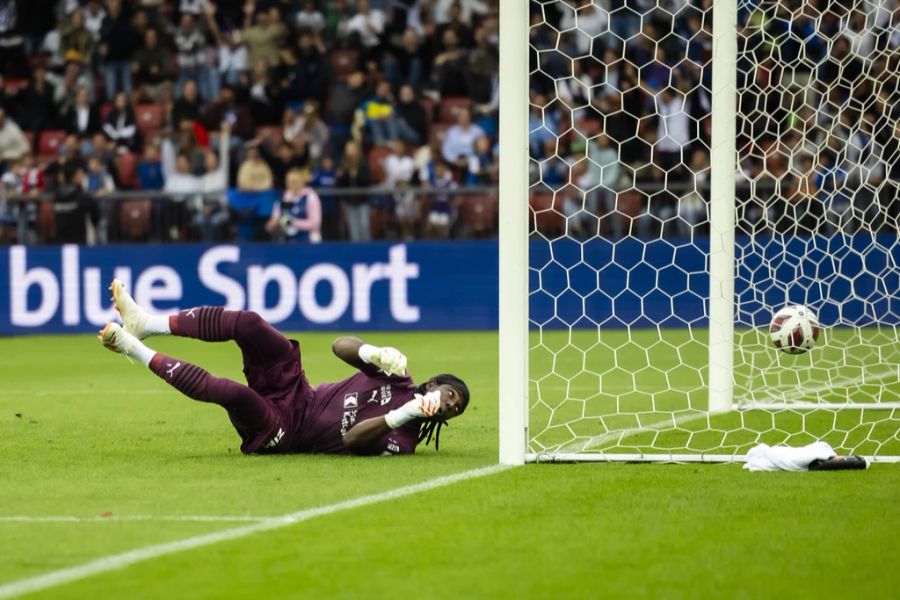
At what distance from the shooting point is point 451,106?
20797mm

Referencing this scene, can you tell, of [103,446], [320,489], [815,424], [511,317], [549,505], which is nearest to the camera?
[549,505]

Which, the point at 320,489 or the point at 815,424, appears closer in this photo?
the point at 320,489

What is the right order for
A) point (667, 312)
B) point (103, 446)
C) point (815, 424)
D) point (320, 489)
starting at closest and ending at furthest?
point (320, 489) → point (103, 446) → point (815, 424) → point (667, 312)

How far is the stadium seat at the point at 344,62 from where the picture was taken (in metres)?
21.7

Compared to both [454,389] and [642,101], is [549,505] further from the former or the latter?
[642,101]

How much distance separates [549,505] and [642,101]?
1284 cm

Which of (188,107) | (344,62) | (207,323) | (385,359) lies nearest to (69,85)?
(188,107)

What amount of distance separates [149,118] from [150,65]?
1135 mm

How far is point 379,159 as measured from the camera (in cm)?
1997

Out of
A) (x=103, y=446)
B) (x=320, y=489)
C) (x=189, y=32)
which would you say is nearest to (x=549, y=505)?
(x=320, y=489)

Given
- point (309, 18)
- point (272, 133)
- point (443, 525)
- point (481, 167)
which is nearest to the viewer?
point (443, 525)

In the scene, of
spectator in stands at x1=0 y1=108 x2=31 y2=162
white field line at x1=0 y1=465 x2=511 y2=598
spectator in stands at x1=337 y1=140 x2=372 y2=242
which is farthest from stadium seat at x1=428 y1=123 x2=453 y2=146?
white field line at x1=0 y1=465 x2=511 y2=598

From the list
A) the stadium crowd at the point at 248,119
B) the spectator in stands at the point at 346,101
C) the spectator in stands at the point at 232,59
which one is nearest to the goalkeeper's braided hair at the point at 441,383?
the stadium crowd at the point at 248,119

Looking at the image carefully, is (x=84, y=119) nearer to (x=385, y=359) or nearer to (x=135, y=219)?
(x=135, y=219)
